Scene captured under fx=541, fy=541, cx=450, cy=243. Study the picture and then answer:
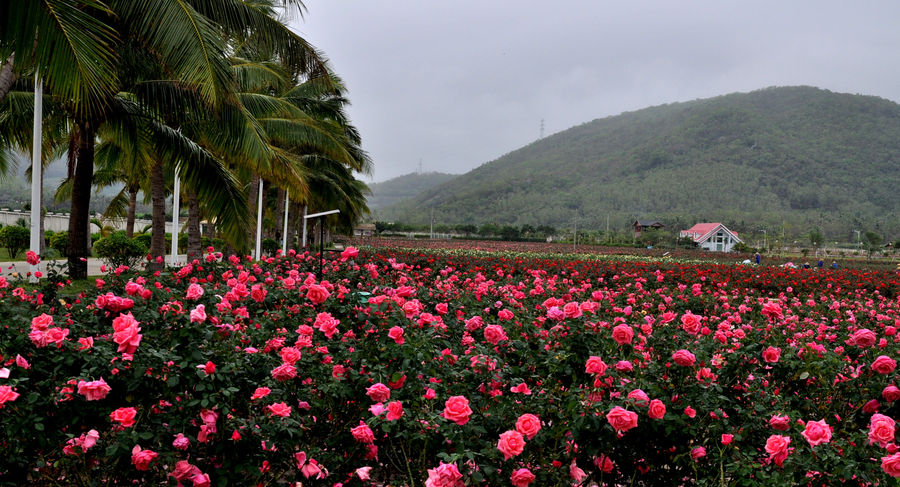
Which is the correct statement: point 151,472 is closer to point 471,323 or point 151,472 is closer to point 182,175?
point 471,323

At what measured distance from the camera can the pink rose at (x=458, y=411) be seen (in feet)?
6.29

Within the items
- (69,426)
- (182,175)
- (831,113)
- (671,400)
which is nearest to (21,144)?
(182,175)

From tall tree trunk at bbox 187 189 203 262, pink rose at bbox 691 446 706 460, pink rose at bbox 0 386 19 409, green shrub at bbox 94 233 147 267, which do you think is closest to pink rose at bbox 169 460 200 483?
pink rose at bbox 0 386 19 409

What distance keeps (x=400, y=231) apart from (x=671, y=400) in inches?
2787

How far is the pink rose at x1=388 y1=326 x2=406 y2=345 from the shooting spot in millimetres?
2520

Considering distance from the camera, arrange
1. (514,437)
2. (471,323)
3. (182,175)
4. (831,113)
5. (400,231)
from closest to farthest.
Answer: (514,437) → (471,323) → (182,175) → (400,231) → (831,113)

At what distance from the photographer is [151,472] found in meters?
2.32

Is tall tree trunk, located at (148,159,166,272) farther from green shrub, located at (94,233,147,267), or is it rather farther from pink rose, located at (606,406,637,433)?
pink rose, located at (606,406,637,433)

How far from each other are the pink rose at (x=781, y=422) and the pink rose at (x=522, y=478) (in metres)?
1.08

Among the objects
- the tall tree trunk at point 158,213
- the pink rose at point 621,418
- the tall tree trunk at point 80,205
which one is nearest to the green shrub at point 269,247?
the tall tree trunk at point 158,213

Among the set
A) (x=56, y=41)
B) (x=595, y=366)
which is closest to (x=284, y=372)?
(x=595, y=366)

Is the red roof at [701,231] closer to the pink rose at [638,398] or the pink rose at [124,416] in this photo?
the pink rose at [638,398]

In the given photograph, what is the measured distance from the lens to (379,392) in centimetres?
217

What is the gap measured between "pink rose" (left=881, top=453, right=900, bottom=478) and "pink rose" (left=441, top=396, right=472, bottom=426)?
146 cm
